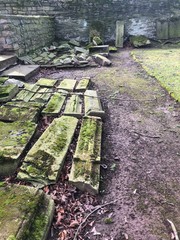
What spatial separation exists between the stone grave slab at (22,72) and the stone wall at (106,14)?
4.63 m

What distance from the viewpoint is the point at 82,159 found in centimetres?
215

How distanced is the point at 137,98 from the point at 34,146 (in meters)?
2.37

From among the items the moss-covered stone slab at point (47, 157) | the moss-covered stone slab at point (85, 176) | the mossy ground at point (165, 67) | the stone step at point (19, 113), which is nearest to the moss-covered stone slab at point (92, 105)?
the moss-covered stone slab at point (47, 157)

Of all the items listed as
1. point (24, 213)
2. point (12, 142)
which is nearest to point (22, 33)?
point (12, 142)

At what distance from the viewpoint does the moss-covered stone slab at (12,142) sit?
2016mm

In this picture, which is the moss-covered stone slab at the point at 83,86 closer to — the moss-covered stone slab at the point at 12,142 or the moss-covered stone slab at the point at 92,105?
the moss-covered stone slab at the point at 92,105

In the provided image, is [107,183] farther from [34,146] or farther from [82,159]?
[34,146]

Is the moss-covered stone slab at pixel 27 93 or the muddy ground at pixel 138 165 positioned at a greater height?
the moss-covered stone slab at pixel 27 93

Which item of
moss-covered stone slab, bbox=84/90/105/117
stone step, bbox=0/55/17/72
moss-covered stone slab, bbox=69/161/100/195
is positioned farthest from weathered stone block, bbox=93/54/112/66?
moss-covered stone slab, bbox=69/161/100/195

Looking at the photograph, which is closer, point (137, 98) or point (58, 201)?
point (58, 201)

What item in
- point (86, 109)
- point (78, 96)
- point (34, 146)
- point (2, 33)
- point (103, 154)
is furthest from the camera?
point (2, 33)

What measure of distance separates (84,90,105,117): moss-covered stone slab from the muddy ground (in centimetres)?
18

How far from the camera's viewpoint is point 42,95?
3600mm

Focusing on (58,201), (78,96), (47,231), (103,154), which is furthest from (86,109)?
(47,231)
